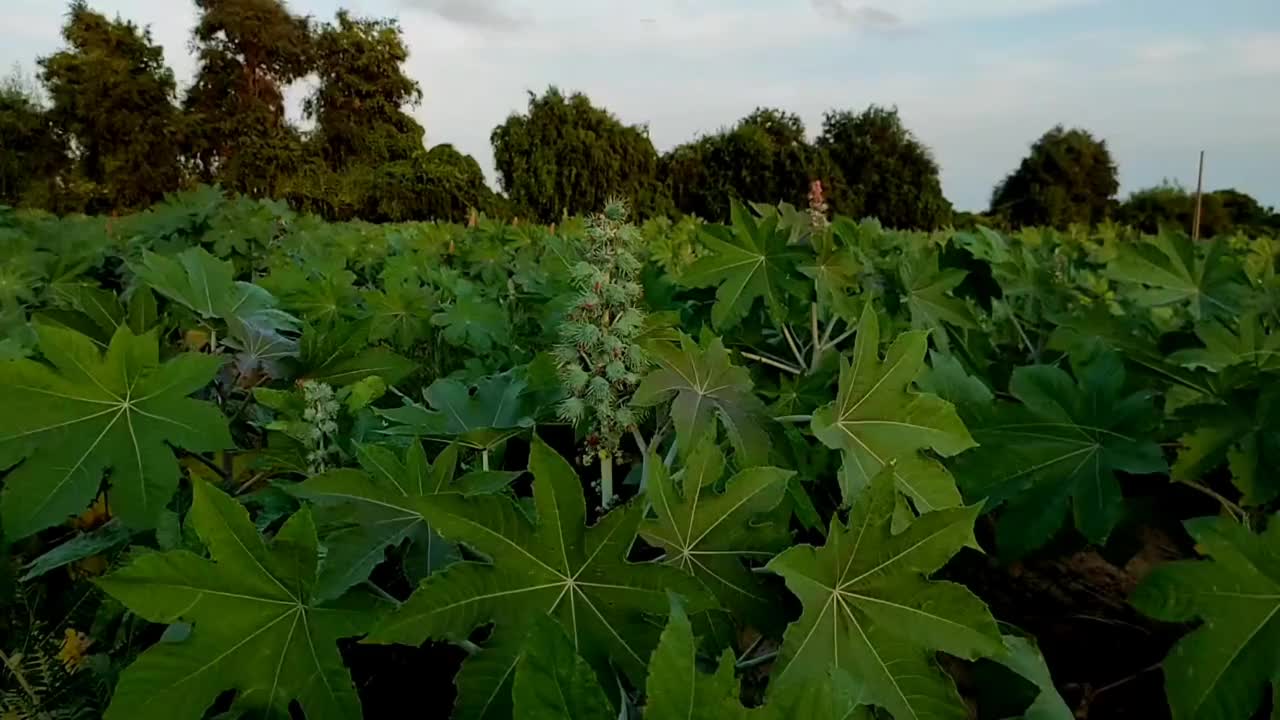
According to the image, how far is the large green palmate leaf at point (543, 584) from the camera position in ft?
2.52

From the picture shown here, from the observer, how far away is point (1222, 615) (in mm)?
1150

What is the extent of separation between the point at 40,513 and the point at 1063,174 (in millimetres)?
67996

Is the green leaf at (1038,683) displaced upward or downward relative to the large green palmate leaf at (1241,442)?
downward

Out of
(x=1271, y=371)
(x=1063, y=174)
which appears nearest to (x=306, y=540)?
(x=1271, y=371)

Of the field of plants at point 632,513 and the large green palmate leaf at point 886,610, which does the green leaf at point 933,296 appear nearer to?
the field of plants at point 632,513

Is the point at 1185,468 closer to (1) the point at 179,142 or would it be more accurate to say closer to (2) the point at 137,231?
(2) the point at 137,231

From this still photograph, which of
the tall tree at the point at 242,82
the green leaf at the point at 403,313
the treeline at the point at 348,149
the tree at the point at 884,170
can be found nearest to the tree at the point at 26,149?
the treeline at the point at 348,149

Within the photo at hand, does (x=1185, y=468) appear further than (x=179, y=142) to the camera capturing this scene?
No

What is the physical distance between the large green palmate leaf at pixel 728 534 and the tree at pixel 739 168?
48.2 metres

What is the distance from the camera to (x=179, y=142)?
4684cm

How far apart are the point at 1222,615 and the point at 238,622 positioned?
1.16 meters

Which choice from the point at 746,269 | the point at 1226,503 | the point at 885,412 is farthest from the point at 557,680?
the point at 746,269

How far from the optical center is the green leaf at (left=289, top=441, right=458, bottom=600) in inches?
34.2

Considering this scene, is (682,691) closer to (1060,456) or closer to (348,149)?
(1060,456)
